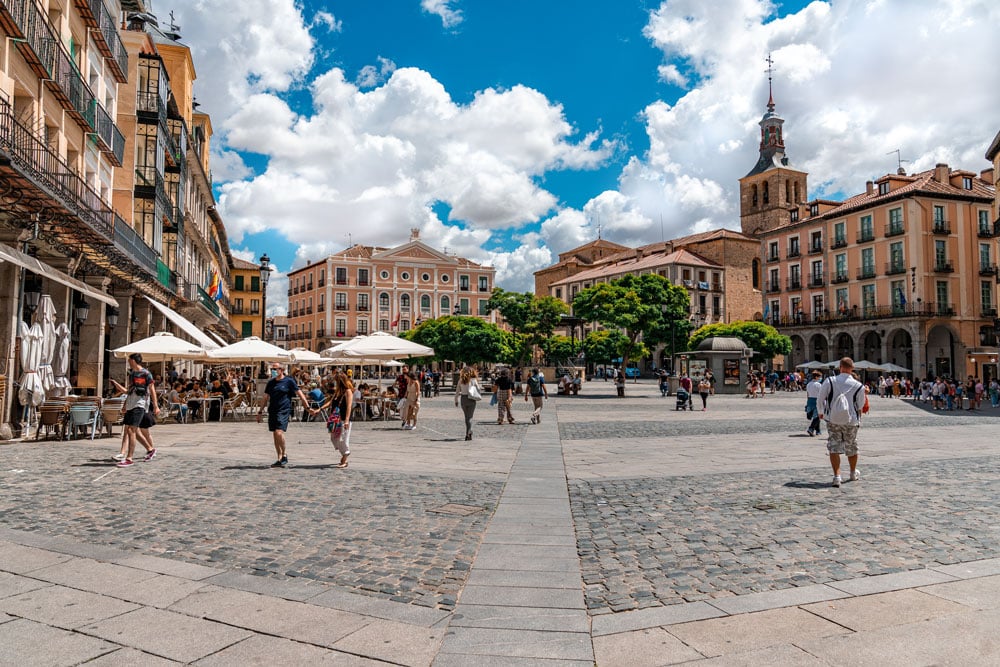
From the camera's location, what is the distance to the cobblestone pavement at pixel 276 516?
498 centimetres

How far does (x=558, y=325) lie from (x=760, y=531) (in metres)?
38.2

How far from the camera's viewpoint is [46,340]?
13.4 meters

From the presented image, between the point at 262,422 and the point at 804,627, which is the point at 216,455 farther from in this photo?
the point at 804,627

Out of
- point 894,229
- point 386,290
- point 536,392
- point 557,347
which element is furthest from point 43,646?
point 386,290

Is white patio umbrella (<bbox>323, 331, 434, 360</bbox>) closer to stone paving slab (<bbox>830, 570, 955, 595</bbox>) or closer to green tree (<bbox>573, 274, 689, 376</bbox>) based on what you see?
stone paving slab (<bbox>830, 570, 955, 595</bbox>)

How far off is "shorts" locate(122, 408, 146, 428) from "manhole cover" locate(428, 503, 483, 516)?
214 inches

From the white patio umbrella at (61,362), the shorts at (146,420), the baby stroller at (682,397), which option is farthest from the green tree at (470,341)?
the shorts at (146,420)

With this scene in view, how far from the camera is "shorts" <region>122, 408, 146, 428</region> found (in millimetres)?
10000

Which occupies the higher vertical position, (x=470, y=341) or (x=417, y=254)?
(x=417, y=254)

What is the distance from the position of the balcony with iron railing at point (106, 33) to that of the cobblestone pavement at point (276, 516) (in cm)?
1134

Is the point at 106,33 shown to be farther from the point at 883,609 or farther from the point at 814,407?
the point at 883,609

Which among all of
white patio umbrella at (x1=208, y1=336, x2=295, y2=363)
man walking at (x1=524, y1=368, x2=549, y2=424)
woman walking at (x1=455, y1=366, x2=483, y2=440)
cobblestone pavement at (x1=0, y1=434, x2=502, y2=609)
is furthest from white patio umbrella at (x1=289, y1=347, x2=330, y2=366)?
cobblestone pavement at (x1=0, y1=434, x2=502, y2=609)

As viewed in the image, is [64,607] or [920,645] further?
[64,607]

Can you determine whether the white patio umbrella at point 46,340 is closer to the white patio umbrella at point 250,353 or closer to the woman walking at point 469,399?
the white patio umbrella at point 250,353
